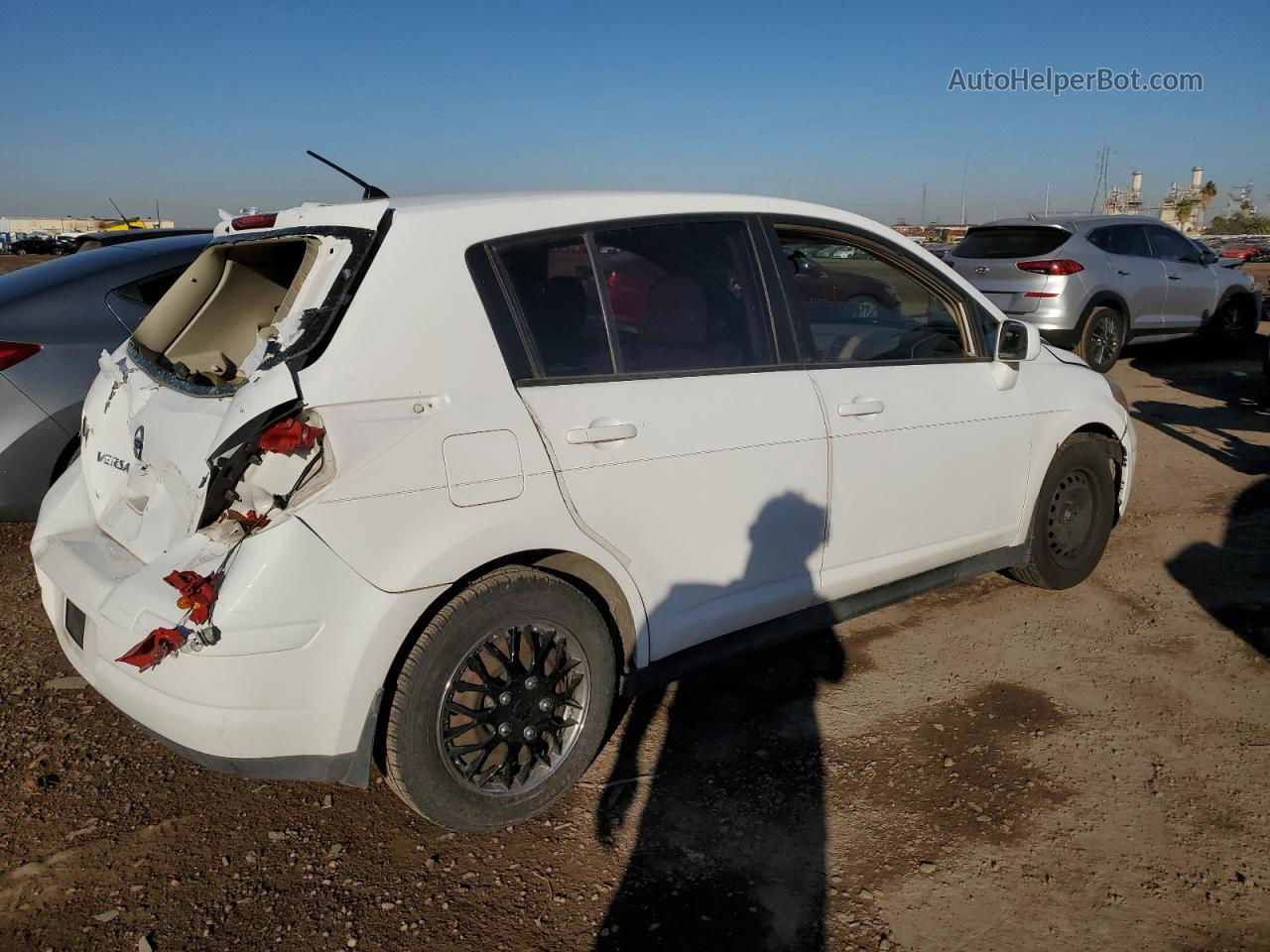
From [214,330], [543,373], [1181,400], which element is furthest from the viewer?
[1181,400]

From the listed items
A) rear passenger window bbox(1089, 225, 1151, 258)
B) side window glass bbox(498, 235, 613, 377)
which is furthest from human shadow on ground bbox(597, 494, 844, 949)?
rear passenger window bbox(1089, 225, 1151, 258)

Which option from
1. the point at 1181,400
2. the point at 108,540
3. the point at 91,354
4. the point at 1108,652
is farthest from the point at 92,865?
the point at 1181,400

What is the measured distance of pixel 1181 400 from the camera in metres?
9.15

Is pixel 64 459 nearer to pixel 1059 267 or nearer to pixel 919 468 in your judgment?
pixel 919 468

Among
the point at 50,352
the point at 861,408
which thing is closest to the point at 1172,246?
the point at 861,408

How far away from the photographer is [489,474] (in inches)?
103

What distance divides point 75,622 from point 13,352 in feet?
7.83

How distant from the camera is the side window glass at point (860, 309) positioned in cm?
349

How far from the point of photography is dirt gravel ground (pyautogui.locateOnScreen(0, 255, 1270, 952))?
2.52m

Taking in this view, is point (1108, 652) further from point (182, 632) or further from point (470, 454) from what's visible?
point (182, 632)

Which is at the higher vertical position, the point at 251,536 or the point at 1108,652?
the point at 251,536

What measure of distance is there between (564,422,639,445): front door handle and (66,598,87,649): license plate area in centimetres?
147

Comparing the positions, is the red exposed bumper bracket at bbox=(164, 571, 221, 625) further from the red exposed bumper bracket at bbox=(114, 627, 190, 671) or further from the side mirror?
the side mirror

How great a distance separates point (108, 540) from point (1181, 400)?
9249 millimetres
